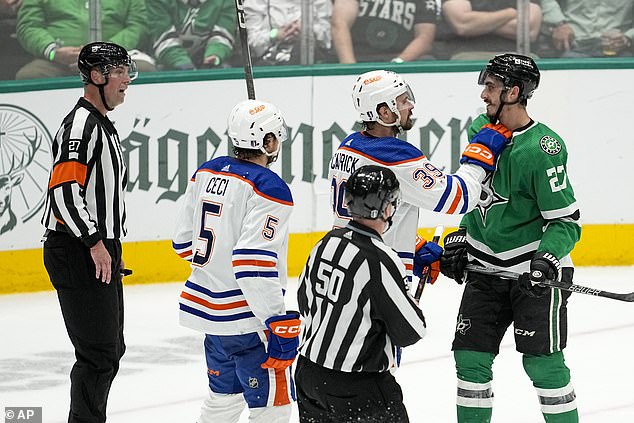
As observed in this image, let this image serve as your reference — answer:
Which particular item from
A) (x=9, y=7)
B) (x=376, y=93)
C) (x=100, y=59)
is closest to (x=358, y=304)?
(x=376, y=93)

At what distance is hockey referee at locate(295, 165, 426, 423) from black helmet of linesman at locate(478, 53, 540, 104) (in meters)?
0.88

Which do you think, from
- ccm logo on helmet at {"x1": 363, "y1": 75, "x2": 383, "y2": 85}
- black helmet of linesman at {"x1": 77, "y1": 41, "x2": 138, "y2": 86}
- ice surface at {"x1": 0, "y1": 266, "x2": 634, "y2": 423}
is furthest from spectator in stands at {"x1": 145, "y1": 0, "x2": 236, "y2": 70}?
ccm logo on helmet at {"x1": 363, "y1": 75, "x2": 383, "y2": 85}

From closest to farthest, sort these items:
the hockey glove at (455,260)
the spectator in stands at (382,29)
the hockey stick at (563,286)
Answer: the hockey stick at (563,286), the hockey glove at (455,260), the spectator in stands at (382,29)

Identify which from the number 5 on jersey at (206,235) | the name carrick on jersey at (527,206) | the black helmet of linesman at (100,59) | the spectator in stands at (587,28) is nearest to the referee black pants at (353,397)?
the number 5 on jersey at (206,235)

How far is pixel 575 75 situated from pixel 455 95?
0.71 m

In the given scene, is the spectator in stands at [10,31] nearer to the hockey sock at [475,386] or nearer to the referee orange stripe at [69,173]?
the referee orange stripe at [69,173]

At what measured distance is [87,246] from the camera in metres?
3.65

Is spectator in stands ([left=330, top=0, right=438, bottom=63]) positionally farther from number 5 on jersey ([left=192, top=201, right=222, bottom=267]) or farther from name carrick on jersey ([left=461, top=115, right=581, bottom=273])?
number 5 on jersey ([left=192, top=201, right=222, bottom=267])

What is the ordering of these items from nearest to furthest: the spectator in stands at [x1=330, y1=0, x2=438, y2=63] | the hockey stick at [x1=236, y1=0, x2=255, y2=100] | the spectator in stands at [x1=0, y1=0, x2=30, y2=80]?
the hockey stick at [x1=236, y1=0, x2=255, y2=100], the spectator in stands at [x1=0, y1=0, x2=30, y2=80], the spectator in stands at [x1=330, y1=0, x2=438, y2=63]

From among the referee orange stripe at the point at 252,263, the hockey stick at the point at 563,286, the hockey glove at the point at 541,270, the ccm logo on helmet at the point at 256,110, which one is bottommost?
the hockey stick at the point at 563,286

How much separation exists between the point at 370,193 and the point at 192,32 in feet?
13.0

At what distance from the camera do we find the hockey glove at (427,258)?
3785 mm

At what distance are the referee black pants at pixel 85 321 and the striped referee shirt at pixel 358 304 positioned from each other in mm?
1011

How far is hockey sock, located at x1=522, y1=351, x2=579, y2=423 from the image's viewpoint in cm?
360
